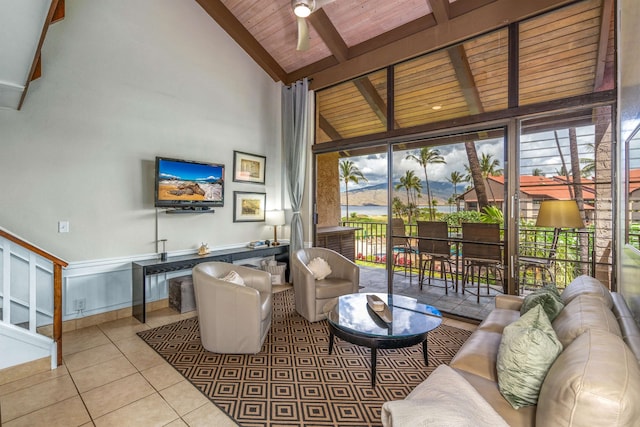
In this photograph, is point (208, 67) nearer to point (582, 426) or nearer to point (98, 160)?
point (98, 160)

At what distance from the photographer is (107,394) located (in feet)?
6.94

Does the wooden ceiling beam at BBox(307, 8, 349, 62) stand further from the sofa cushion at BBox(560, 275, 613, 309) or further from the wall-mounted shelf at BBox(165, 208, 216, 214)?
the sofa cushion at BBox(560, 275, 613, 309)

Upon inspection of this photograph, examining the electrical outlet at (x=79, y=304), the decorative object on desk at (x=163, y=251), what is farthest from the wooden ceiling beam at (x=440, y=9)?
the electrical outlet at (x=79, y=304)

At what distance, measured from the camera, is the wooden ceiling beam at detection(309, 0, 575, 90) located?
3.07 metres

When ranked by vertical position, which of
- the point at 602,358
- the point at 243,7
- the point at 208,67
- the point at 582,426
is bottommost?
the point at 582,426

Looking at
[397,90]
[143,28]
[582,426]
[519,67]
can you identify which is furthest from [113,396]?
[519,67]

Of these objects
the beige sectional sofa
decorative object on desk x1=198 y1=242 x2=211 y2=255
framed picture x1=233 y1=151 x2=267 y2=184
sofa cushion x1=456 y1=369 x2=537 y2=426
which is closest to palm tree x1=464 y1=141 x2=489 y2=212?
the beige sectional sofa

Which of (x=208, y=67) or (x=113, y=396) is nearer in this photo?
(x=113, y=396)

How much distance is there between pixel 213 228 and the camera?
4.38 metres

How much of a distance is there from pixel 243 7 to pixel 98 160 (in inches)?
113

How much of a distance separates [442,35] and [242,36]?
289 cm

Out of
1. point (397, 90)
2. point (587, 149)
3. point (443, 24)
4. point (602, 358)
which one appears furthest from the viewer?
point (397, 90)

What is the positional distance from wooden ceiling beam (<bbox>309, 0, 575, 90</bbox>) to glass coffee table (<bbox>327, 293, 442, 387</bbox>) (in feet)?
10.0

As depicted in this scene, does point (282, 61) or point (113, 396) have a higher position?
point (282, 61)
